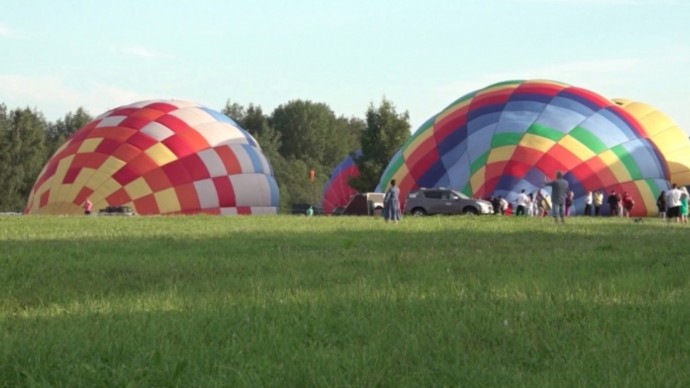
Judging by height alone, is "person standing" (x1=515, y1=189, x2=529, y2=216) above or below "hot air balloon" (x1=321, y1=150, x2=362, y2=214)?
below

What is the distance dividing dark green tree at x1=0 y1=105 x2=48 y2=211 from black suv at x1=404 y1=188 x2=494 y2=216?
42841 millimetres

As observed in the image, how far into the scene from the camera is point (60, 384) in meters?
3.89

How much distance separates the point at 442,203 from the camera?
111 ft

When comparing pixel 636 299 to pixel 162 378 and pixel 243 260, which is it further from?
pixel 243 260

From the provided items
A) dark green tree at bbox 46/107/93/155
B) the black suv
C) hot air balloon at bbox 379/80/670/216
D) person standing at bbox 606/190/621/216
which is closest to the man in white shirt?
person standing at bbox 606/190/621/216

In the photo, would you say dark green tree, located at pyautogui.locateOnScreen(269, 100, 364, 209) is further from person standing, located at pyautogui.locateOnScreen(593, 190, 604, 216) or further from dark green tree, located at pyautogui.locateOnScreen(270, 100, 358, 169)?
person standing, located at pyautogui.locateOnScreen(593, 190, 604, 216)

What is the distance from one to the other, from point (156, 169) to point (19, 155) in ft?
145

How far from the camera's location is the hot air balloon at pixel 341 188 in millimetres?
56406

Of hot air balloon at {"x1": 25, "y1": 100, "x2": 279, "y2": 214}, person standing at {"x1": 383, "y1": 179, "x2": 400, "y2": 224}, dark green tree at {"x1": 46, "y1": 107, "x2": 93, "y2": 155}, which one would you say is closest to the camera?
person standing at {"x1": 383, "y1": 179, "x2": 400, "y2": 224}

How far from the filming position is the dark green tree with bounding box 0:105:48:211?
69.8 m

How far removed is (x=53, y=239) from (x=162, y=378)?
10.4m

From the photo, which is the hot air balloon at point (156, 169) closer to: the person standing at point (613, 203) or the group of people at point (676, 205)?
the person standing at point (613, 203)

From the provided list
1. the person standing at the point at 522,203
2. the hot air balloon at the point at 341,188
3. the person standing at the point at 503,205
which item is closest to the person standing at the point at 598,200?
the person standing at the point at 522,203

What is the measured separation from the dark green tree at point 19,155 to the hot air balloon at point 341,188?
81.5 feet
